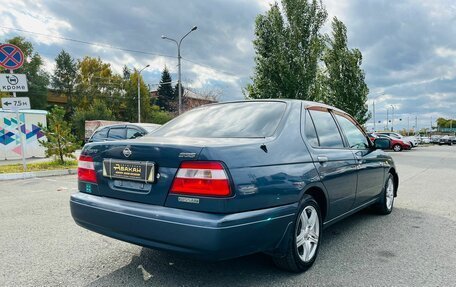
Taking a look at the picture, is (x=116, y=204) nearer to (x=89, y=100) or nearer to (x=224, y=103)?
(x=224, y=103)

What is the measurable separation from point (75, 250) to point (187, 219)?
186 cm

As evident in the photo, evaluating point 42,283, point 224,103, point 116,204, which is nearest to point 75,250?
point 42,283

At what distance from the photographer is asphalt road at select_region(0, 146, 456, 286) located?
2.88m

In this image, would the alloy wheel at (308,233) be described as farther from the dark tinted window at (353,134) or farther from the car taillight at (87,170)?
the car taillight at (87,170)

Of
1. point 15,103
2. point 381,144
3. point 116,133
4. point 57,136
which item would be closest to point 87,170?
point 381,144

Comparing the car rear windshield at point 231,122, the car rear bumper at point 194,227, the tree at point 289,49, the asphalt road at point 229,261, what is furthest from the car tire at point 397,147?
the car rear bumper at point 194,227

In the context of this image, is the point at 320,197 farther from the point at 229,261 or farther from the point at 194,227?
the point at 194,227

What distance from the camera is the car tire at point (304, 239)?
2.86 m

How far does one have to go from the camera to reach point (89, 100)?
51031 mm

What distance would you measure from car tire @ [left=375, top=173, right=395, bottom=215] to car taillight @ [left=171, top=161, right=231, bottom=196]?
354cm

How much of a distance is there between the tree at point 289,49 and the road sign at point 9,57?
16.3 metres

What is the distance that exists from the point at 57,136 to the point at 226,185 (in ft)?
35.5

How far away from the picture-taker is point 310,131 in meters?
3.39

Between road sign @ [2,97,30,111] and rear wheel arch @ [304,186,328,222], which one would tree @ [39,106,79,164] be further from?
rear wheel arch @ [304,186,328,222]
